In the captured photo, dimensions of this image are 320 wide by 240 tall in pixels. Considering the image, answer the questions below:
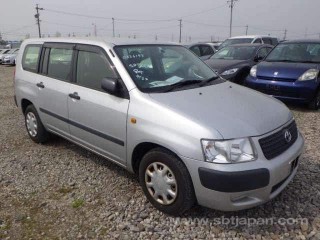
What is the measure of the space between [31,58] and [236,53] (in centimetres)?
602

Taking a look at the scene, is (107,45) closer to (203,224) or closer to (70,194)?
(70,194)

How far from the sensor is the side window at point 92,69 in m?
3.54

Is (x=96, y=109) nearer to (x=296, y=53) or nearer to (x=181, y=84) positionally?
(x=181, y=84)

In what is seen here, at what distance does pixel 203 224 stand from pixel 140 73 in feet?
5.52

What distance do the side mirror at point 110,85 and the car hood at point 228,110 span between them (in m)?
0.40

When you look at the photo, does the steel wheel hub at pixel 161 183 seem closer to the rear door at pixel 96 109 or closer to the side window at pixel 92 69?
the rear door at pixel 96 109

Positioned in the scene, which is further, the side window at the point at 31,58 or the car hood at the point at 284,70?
the car hood at the point at 284,70

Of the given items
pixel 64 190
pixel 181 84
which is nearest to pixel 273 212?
pixel 181 84

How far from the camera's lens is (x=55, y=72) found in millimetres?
→ 4332

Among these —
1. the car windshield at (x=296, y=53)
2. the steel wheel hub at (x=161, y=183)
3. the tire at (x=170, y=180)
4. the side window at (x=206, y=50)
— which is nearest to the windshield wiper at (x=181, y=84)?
the tire at (x=170, y=180)

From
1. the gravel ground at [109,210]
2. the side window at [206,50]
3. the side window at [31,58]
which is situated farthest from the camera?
the side window at [206,50]

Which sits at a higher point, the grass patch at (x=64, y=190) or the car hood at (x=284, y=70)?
the car hood at (x=284, y=70)

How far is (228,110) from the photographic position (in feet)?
9.80

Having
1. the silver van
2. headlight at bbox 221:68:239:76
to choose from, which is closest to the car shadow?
the silver van
